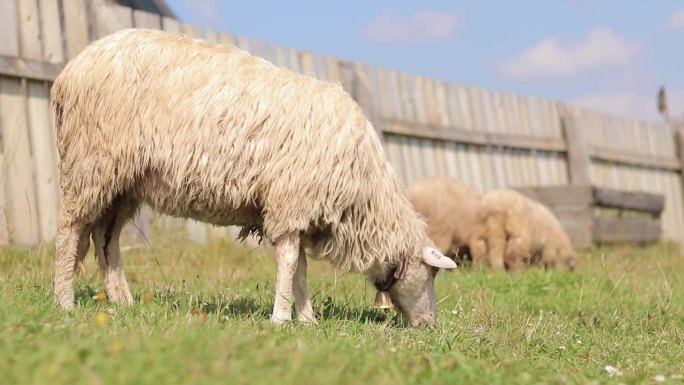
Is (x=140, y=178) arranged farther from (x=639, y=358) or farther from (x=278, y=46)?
(x=278, y=46)

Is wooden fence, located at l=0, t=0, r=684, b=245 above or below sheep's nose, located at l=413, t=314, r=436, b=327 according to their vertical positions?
above

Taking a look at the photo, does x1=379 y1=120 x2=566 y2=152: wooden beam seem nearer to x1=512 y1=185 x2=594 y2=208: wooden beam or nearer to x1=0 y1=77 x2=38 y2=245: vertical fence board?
x1=512 y1=185 x2=594 y2=208: wooden beam

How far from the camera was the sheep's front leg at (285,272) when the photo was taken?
5.08 metres

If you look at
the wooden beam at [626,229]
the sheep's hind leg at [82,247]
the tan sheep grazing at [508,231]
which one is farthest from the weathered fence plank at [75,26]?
the wooden beam at [626,229]

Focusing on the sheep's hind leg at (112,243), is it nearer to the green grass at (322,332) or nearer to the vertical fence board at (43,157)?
the green grass at (322,332)

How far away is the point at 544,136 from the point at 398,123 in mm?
3315

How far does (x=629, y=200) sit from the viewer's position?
13375 millimetres

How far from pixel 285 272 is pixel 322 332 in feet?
2.46

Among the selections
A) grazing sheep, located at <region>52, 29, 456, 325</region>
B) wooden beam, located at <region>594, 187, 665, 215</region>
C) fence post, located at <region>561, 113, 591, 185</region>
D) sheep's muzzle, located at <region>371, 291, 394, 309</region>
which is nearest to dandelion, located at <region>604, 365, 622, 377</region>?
grazing sheep, located at <region>52, 29, 456, 325</region>

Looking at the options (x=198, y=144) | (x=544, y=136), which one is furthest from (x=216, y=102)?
(x=544, y=136)

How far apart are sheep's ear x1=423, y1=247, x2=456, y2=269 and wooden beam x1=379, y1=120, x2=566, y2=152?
500cm

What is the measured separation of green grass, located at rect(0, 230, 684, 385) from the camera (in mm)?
2896

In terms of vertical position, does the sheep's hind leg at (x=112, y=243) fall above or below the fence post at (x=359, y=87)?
below

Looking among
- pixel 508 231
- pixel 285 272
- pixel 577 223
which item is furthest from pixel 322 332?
pixel 577 223
